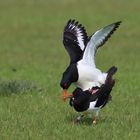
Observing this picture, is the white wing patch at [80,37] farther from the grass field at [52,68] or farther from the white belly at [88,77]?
the grass field at [52,68]

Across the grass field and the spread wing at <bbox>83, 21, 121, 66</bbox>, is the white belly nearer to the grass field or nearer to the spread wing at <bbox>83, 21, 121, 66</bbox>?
the spread wing at <bbox>83, 21, 121, 66</bbox>

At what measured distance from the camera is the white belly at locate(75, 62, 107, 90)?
37.8ft

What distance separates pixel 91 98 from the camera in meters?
11.2

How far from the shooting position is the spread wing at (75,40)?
12211 millimetres

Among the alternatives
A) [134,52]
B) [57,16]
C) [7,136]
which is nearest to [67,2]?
[57,16]

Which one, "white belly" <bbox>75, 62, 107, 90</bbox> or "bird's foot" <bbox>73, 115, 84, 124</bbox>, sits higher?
"white belly" <bbox>75, 62, 107, 90</bbox>

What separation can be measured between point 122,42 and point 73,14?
9265 mm

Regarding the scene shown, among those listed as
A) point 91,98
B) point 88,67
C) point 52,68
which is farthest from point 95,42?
point 52,68

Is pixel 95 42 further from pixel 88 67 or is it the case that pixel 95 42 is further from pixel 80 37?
pixel 80 37

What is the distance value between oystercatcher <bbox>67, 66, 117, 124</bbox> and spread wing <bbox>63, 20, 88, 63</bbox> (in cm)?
89

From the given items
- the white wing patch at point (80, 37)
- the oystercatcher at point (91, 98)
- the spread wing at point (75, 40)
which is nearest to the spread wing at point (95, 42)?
the spread wing at point (75, 40)

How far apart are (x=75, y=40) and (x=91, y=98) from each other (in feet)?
6.19

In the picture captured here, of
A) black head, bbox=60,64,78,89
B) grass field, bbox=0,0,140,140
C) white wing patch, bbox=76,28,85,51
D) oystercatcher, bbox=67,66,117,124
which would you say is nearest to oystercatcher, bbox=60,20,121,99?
black head, bbox=60,64,78,89

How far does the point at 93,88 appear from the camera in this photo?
11.6 m
